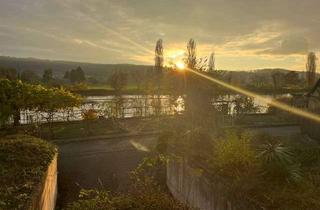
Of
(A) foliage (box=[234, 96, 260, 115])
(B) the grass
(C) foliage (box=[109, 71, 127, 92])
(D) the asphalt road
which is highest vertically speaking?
(C) foliage (box=[109, 71, 127, 92])

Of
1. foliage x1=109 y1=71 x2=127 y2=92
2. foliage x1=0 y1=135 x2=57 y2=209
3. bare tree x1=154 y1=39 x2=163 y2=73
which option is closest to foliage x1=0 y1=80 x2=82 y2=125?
foliage x1=0 y1=135 x2=57 y2=209

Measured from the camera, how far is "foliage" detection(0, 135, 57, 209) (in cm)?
827

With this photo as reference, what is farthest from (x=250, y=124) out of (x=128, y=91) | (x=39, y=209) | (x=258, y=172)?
(x=128, y=91)

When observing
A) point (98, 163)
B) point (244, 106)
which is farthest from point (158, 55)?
point (98, 163)

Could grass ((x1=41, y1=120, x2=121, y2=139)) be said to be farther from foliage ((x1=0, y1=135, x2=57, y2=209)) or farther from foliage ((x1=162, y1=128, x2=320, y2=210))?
foliage ((x1=162, y1=128, x2=320, y2=210))

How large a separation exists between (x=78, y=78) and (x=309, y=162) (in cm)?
7288

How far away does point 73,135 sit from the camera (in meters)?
23.7

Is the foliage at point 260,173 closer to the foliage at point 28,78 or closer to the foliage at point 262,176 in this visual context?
the foliage at point 262,176

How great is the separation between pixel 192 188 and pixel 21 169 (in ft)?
15.5

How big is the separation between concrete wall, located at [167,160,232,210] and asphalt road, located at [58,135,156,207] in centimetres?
232

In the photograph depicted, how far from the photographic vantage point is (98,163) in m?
18.4

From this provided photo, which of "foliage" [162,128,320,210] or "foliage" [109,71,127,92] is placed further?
"foliage" [109,71,127,92]

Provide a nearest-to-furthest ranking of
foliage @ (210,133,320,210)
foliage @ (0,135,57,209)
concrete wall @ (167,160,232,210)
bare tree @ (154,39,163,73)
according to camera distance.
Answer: foliage @ (0,135,57,209), foliage @ (210,133,320,210), concrete wall @ (167,160,232,210), bare tree @ (154,39,163,73)

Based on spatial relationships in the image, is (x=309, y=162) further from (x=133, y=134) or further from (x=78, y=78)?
(x=78, y=78)
